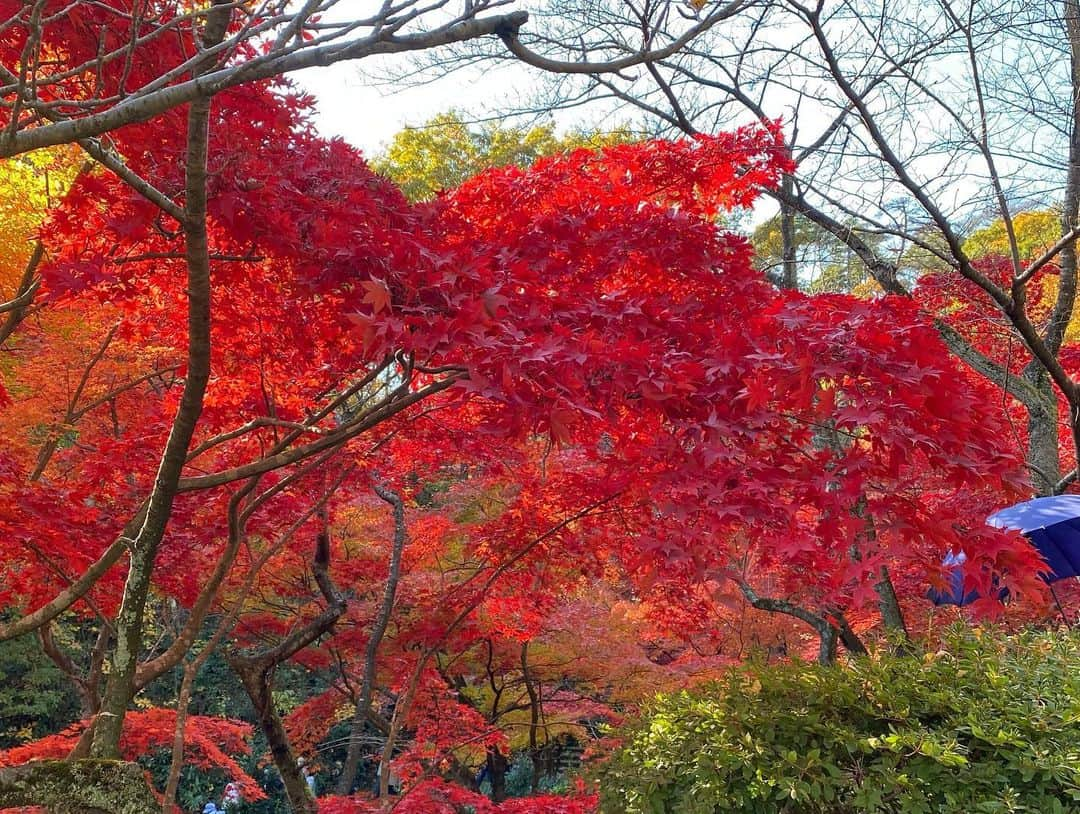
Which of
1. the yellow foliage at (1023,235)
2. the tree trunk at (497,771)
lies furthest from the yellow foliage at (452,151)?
the tree trunk at (497,771)

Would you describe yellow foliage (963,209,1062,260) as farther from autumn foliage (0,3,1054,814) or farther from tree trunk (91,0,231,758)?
tree trunk (91,0,231,758)

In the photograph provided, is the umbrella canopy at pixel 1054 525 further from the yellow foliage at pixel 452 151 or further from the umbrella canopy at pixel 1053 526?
the yellow foliage at pixel 452 151

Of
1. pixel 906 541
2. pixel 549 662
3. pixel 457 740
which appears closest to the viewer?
pixel 906 541

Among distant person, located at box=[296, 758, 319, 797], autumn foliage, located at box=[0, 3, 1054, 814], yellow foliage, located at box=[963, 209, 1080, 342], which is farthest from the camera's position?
yellow foliage, located at box=[963, 209, 1080, 342]

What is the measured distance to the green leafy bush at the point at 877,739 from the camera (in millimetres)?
2623

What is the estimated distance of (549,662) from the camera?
808cm

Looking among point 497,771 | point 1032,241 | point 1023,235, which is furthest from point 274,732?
point 1023,235

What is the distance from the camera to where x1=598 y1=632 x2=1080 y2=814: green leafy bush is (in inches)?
103

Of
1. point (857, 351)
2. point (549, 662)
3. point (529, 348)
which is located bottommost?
point (549, 662)

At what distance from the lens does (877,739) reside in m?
2.72

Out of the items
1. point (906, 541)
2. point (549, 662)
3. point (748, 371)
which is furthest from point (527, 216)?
point (549, 662)

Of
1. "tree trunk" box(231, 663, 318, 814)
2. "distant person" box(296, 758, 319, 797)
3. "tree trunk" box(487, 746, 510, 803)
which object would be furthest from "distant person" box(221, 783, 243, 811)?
"tree trunk" box(231, 663, 318, 814)

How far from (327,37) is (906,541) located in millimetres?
2476

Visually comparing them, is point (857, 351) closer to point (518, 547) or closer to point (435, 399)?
point (435, 399)
